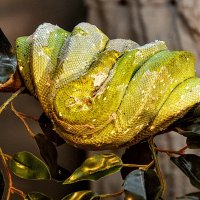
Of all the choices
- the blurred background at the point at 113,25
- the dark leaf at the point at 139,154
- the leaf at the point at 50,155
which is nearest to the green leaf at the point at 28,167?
the leaf at the point at 50,155

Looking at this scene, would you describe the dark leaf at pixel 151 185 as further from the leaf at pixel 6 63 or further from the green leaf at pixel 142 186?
the leaf at pixel 6 63

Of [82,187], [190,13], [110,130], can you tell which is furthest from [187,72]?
[82,187]

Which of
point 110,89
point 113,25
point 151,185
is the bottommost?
point 113,25

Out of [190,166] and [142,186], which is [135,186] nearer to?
[142,186]

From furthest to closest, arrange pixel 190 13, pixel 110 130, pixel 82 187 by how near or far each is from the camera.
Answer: pixel 82 187 < pixel 190 13 < pixel 110 130

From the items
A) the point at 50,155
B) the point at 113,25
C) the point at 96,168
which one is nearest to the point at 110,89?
the point at 96,168

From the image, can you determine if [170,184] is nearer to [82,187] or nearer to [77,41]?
[82,187]
